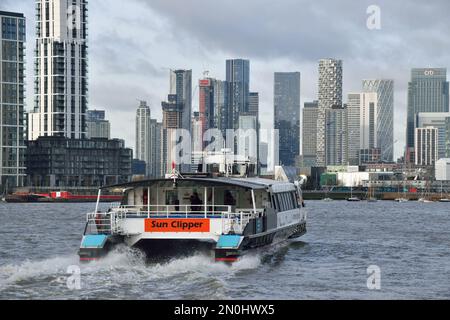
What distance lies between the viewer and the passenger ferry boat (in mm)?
41812

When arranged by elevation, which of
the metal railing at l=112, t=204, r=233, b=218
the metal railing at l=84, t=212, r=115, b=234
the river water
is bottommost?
the river water

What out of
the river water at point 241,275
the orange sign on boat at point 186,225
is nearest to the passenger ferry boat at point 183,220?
the orange sign on boat at point 186,225

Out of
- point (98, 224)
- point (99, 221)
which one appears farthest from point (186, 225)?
point (99, 221)

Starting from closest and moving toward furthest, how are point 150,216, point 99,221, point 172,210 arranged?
1. point 150,216
2. point 99,221
3. point 172,210

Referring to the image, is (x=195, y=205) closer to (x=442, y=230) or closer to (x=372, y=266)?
(x=372, y=266)

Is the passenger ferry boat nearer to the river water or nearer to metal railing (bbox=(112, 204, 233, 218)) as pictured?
metal railing (bbox=(112, 204, 233, 218))

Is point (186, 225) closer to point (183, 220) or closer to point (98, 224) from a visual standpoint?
point (183, 220)

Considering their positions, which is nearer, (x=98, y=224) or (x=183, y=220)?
(x=183, y=220)

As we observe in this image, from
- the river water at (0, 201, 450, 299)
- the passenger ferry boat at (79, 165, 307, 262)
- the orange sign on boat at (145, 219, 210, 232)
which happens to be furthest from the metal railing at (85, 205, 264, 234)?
the river water at (0, 201, 450, 299)

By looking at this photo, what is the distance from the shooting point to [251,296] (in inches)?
1425

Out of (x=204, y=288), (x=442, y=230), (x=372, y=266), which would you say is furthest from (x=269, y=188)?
(x=442, y=230)

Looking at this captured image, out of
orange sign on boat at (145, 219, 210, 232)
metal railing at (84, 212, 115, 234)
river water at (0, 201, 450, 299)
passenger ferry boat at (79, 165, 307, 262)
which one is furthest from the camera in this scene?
metal railing at (84, 212, 115, 234)

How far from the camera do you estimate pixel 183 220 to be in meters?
42.3

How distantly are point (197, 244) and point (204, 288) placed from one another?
634 cm
